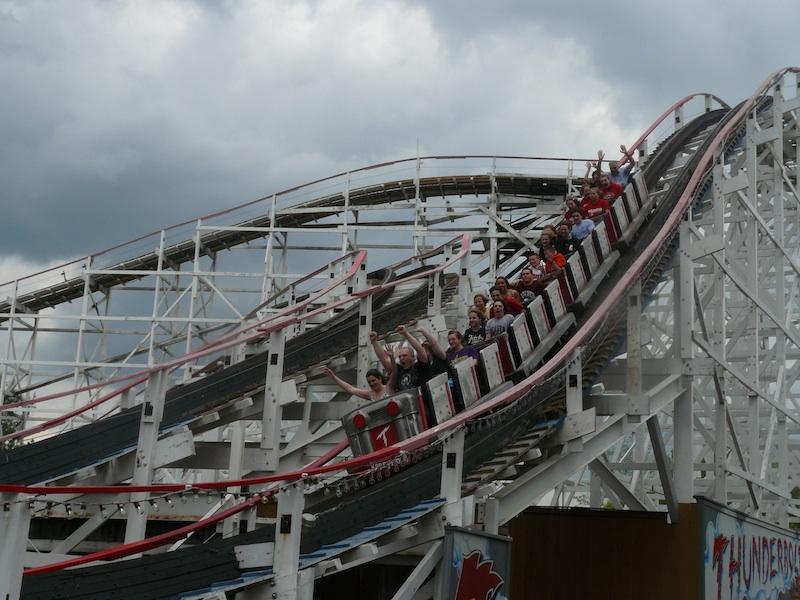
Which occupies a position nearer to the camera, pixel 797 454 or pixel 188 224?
pixel 797 454

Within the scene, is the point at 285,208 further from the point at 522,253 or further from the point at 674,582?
the point at 674,582

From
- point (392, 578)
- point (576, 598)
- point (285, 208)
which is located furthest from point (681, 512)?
point (285, 208)

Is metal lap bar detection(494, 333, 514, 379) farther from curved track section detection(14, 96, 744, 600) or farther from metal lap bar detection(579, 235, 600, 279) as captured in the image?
metal lap bar detection(579, 235, 600, 279)

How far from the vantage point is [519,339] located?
7.68 m

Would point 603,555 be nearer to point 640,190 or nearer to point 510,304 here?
point 510,304

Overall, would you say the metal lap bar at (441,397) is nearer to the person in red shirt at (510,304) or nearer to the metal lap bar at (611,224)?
the person in red shirt at (510,304)

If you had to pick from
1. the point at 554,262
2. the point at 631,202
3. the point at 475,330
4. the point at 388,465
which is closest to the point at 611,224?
the point at 631,202

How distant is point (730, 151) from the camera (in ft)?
44.6

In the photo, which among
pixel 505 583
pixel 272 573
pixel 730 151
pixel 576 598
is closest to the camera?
pixel 272 573

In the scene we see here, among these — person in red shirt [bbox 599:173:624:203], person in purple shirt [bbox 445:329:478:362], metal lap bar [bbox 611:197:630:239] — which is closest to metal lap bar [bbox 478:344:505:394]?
person in purple shirt [bbox 445:329:478:362]

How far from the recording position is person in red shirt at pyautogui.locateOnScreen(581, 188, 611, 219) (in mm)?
10805

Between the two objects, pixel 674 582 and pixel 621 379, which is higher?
pixel 621 379

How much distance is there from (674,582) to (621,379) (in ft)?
6.19

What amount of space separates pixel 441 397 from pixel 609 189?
5.99 m
